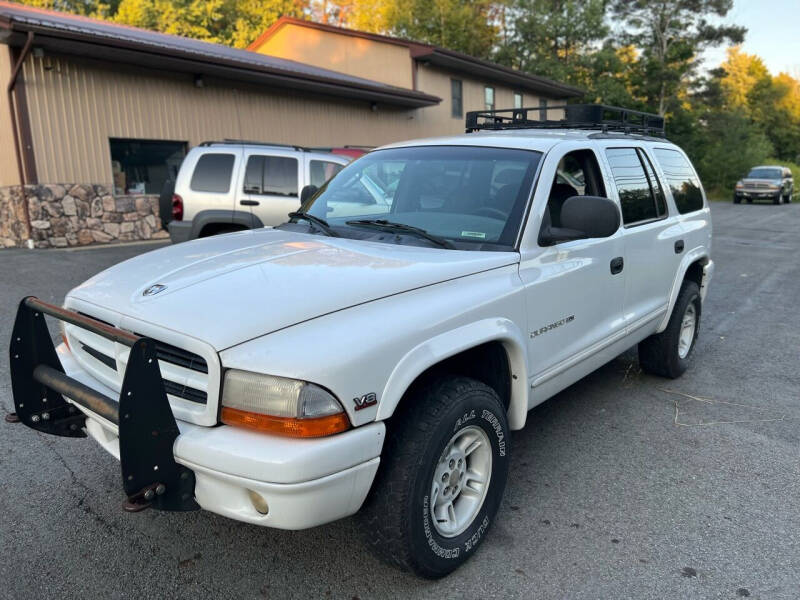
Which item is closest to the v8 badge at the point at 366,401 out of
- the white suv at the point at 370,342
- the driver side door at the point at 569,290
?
the white suv at the point at 370,342

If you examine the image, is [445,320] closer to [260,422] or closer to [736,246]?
[260,422]

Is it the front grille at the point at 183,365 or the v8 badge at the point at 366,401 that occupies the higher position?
the front grille at the point at 183,365

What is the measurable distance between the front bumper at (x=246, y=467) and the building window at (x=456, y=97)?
74.7 ft

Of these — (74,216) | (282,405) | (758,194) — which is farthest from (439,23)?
(282,405)

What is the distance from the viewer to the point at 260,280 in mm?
2600

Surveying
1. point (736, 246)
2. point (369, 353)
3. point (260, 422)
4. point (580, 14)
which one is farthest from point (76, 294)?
point (580, 14)

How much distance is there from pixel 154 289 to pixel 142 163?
1309 centimetres

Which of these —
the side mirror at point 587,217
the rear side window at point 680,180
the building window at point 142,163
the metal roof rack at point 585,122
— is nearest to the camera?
the side mirror at point 587,217

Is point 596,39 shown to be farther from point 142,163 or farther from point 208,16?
point 142,163

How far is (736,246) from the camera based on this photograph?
551 inches

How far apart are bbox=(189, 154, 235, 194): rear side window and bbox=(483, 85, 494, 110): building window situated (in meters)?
18.9

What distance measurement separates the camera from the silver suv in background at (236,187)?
8.30 meters

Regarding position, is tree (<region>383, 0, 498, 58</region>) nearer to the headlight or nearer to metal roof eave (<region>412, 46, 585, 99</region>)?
metal roof eave (<region>412, 46, 585, 99</region>)

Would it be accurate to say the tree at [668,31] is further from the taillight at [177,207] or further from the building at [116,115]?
the taillight at [177,207]
